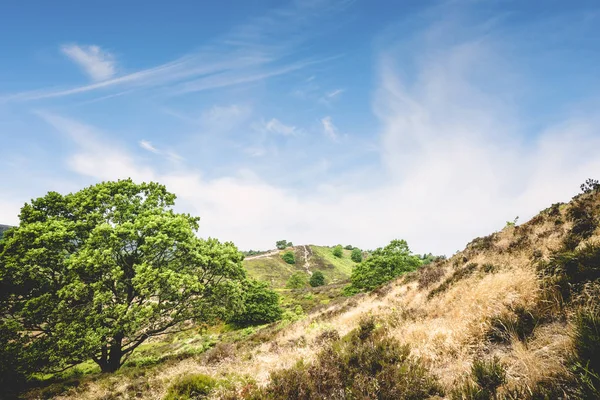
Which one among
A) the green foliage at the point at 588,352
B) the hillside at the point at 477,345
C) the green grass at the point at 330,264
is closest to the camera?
the green foliage at the point at 588,352

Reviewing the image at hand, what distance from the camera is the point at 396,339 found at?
8.05 metres

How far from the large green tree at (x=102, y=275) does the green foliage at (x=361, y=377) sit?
10518 millimetres

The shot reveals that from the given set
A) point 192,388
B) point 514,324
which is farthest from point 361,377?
point 192,388

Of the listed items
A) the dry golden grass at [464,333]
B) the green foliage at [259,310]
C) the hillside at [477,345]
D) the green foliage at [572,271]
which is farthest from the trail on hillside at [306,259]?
the green foliage at [572,271]

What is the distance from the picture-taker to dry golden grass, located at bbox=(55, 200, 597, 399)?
4.86 metres

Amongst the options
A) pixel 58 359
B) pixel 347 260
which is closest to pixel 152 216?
pixel 58 359

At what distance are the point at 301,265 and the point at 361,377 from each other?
14157cm

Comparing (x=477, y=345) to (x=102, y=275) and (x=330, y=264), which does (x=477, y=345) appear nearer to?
(x=102, y=275)

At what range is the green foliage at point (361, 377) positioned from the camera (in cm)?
543

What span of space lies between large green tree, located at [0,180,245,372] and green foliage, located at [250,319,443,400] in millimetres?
10518

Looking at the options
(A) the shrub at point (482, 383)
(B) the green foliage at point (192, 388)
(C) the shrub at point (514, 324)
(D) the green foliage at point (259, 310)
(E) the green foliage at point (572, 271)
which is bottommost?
(D) the green foliage at point (259, 310)

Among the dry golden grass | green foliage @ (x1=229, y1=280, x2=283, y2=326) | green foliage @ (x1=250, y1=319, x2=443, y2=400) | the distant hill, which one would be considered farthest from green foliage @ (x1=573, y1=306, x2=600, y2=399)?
the distant hill

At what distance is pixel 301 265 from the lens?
14475 cm

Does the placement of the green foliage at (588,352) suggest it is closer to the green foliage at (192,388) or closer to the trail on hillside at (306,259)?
the green foliage at (192,388)
